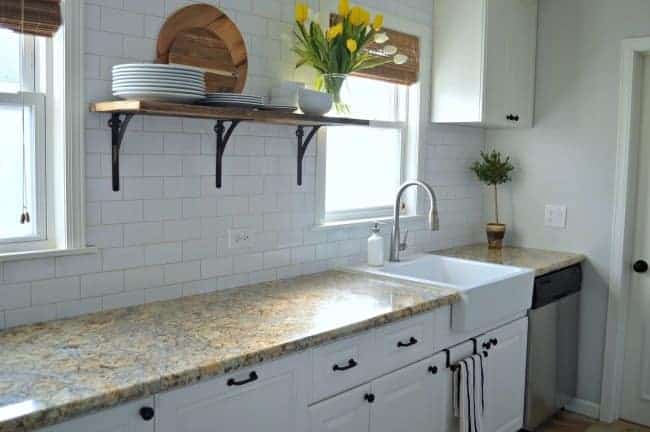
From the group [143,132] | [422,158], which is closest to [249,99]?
[143,132]

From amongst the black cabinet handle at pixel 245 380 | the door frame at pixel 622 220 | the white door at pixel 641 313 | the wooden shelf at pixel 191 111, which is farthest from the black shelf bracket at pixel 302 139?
the white door at pixel 641 313

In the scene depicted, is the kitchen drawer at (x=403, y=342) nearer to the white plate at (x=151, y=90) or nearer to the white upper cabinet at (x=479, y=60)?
the white plate at (x=151, y=90)

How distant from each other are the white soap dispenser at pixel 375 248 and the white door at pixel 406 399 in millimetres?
662

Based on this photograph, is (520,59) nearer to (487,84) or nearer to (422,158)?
(487,84)

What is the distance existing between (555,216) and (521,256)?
41 cm

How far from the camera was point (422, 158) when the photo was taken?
11.9 feet

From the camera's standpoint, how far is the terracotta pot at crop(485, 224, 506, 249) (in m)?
3.93

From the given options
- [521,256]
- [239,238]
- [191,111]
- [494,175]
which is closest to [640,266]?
[521,256]

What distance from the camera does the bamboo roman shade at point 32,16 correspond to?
6.32ft

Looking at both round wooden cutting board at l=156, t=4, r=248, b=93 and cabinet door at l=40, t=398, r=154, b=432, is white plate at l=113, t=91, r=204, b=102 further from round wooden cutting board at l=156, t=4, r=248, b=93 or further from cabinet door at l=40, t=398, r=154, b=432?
cabinet door at l=40, t=398, r=154, b=432

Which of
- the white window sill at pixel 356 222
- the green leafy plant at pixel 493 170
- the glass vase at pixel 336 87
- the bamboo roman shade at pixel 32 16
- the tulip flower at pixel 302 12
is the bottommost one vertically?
the white window sill at pixel 356 222

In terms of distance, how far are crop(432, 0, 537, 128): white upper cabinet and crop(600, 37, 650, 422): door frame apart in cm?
57

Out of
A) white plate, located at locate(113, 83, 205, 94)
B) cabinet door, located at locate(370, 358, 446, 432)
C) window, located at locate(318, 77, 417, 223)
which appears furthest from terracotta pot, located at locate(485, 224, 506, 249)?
white plate, located at locate(113, 83, 205, 94)

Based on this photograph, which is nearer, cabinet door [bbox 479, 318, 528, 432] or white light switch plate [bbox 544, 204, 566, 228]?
cabinet door [bbox 479, 318, 528, 432]
